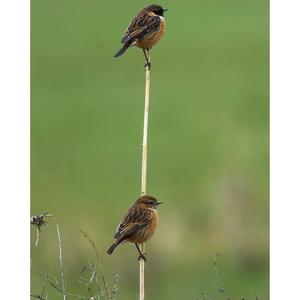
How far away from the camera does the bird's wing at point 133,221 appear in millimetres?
5898

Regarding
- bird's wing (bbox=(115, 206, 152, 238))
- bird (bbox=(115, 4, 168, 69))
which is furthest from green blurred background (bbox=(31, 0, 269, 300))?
bird's wing (bbox=(115, 206, 152, 238))

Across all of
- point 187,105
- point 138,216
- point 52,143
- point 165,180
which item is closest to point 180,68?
point 187,105

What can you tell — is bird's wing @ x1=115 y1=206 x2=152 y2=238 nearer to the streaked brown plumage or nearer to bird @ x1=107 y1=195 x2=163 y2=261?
bird @ x1=107 y1=195 x2=163 y2=261

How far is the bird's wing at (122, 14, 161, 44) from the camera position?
6117mm

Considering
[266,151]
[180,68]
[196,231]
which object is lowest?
[196,231]

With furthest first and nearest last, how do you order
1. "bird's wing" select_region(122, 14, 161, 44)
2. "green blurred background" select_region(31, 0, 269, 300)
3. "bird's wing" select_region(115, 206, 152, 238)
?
"green blurred background" select_region(31, 0, 269, 300), "bird's wing" select_region(122, 14, 161, 44), "bird's wing" select_region(115, 206, 152, 238)

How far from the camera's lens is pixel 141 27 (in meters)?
6.12

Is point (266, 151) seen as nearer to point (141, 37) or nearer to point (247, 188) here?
point (247, 188)

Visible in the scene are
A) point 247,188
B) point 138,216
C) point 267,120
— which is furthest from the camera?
point 247,188

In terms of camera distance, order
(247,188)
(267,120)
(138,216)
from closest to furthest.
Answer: (138,216), (267,120), (247,188)

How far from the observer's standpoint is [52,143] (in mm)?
6680

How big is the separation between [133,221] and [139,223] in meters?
0.03

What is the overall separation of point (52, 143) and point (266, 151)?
3.99 feet

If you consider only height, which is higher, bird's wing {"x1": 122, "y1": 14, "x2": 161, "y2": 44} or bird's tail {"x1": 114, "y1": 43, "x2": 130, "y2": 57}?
bird's wing {"x1": 122, "y1": 14, "x2": 161, "y2": 44}
